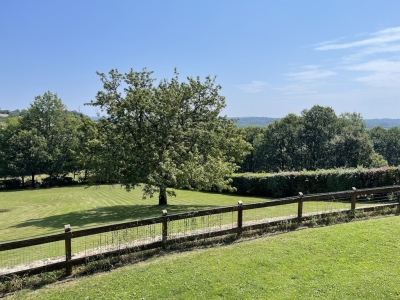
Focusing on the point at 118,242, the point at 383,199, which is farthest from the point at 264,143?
the point at 118,242

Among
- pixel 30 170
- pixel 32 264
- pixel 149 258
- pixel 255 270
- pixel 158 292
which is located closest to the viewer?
pixel 158 292

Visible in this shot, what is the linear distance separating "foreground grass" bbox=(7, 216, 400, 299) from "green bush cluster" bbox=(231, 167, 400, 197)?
1330 cm

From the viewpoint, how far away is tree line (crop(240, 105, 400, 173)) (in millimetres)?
49344

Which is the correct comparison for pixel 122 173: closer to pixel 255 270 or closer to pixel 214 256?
pixel 214 256

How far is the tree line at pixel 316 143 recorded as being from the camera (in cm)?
4934

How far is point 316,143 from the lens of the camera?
54.9m

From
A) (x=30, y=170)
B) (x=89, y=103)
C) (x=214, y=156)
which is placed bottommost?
(x=30, y=170)

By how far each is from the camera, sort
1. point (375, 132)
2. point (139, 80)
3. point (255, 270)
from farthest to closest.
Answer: point (375, 132) < point (139, 80) < point (255, 270)

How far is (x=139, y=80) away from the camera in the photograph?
20.3 meters

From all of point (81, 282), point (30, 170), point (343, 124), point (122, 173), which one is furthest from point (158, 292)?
point (343, 124)

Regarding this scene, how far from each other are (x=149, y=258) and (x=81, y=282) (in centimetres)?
184

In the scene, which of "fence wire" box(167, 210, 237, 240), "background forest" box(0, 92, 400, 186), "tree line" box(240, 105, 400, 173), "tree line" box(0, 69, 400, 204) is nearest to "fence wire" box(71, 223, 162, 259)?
"fence wire" box(167, 210, 237, 240)

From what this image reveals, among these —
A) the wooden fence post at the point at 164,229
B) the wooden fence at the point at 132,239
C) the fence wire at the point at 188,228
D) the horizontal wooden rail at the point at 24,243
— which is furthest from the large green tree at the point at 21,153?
the wooden fence post at the point at 164,229

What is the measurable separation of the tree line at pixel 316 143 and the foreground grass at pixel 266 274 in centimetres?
4494
